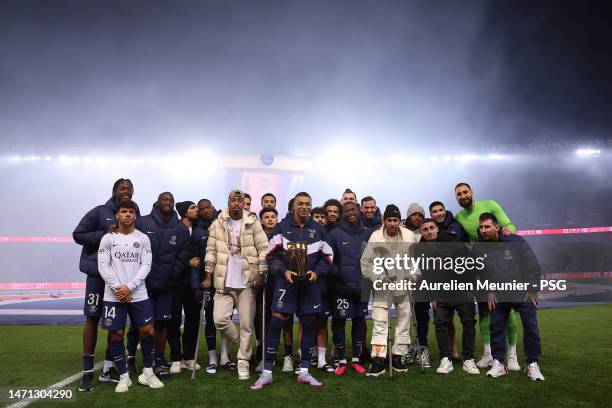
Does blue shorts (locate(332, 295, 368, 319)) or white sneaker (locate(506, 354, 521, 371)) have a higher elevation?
blue shorts (locate(332, 295, 368, 319))

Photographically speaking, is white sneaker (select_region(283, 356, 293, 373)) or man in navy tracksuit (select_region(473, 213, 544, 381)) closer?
man in navy tracksuit (select_region(473, 213, 544, 381))

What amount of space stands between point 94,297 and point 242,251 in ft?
6.26

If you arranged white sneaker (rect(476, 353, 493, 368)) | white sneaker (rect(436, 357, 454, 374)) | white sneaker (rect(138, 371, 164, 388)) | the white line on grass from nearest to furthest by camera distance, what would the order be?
the white line on grass
white sneaker (rect(138, 371, 164, 388))
white sneaker (rect(436, 357, 454, 374))
white sneaker (rect(476, 353, 493, 368))

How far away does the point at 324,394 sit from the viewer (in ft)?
15.1

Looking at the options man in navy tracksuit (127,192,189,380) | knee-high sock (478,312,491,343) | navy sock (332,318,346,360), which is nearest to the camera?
man in navy tracksuit (127,192,189,380)

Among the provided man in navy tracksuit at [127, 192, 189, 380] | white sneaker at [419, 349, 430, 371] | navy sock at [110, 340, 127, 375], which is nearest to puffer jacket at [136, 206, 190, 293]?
man in navy tracksuit at [127, 192, 189, 380]

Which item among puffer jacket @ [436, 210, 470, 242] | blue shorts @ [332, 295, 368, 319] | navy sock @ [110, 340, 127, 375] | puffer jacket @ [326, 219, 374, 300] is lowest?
navy sock @ [110, 340, 127, 375]

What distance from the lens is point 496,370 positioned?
529 centimetres

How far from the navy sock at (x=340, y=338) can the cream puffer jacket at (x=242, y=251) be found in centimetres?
134

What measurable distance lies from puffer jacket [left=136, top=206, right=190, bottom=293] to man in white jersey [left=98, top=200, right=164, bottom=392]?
35cm

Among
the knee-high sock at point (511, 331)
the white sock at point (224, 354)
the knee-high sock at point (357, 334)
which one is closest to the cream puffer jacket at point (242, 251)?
the white sock at point (224, 354)

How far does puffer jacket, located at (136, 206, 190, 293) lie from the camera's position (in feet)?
17.5

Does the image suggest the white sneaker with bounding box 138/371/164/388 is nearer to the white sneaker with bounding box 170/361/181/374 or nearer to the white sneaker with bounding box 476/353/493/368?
the white sneaker with bounding box 170/361/181/374

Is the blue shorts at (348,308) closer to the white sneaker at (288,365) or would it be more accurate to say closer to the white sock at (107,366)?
the white sneaker at (288,365)
